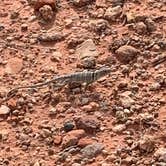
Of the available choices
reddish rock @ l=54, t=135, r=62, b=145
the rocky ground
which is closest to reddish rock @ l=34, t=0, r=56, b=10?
the rocky ground

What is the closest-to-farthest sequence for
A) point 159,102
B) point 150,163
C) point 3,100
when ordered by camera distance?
point 150,163, point 159,102, point 3,100

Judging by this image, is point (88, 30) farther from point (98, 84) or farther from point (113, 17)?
point (98, 84)

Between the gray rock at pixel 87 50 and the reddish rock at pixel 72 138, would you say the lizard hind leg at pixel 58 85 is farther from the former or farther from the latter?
the reddish rock at pixel 72 138

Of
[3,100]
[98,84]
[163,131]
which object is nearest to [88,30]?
[98,84]

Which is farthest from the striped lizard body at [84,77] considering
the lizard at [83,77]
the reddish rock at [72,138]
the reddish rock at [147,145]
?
the reddish rock at [147,145]

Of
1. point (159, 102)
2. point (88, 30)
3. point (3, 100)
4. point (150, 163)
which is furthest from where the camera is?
point (88, 30)

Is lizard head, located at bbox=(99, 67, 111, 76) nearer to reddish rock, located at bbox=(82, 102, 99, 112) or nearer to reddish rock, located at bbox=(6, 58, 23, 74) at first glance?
reddish rock, located at bbox=(82, 102, 99, 112)
